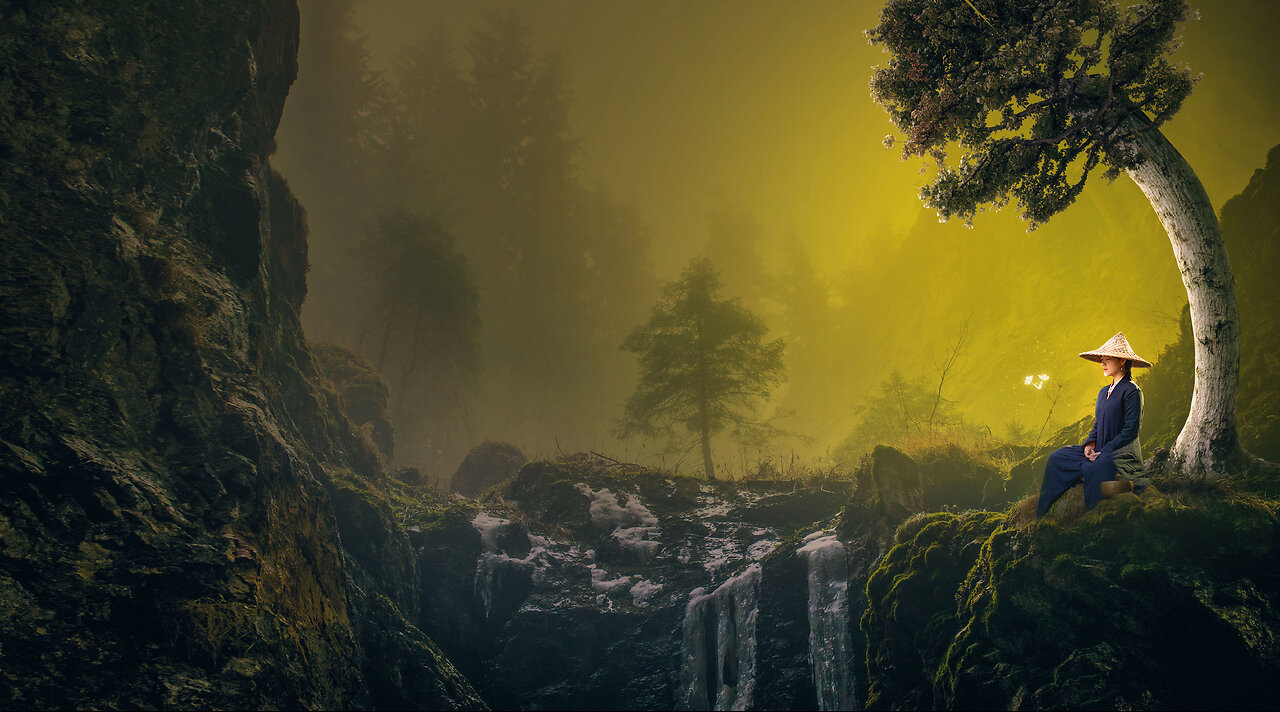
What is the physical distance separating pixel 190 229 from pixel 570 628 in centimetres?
1117

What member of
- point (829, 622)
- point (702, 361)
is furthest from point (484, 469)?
point (829, 622)

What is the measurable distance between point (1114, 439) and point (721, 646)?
8.05 meters

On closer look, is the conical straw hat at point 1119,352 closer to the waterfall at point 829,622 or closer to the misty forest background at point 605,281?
the misty forest background at point 605,281

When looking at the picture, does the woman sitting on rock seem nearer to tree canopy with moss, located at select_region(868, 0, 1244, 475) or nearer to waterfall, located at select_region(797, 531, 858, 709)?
tree canopy with moss, located at select_region(868, 0, 1244, 475)

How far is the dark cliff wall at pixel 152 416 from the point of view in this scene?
456 centimetres

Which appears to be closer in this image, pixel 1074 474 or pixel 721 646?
pixel 1074 474

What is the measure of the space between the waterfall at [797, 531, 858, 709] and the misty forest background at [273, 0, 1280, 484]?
3.78m

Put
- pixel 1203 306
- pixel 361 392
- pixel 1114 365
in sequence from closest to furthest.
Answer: pixel 1114 365, pixel 1203 306, pixel 361 392

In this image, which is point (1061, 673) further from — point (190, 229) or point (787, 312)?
point (787, 312)

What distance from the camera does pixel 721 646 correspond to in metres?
10.5

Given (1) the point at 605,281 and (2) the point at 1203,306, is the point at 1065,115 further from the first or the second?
(1) the point at 605,281

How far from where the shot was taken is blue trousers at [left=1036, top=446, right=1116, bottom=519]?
616 centimetres

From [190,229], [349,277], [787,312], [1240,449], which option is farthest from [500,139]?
[1240,449]

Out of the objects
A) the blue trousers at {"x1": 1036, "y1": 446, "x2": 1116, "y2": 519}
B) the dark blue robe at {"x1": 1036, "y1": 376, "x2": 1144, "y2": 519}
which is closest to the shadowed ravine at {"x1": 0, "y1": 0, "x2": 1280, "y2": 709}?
the blue trousers at {"x1": 1036, "y1": 446, "x2": 1116, "y2": 519}
